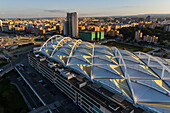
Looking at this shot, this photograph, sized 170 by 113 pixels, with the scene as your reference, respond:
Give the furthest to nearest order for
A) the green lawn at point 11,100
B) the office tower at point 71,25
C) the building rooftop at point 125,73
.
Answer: the office tower at point 71,25 → the green lawn at point 11,100 → the building rooftop at point 125,73

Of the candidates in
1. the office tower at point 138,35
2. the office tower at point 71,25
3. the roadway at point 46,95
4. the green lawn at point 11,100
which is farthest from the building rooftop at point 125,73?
the office tower at point 71,25

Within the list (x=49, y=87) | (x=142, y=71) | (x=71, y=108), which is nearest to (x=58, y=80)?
(x=49, y=87)

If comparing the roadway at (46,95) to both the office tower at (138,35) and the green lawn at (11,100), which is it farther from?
the office tower at (138,35)

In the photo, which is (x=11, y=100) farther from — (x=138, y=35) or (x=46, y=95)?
(x=138, y=35)

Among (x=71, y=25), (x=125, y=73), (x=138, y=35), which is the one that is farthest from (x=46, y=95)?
(x=71, y=25)

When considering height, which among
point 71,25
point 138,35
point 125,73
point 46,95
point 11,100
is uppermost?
point 71,25

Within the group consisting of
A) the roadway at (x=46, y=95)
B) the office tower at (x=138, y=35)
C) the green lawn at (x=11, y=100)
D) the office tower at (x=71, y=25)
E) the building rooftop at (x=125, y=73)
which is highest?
the office tower at (x=71, y=25)
